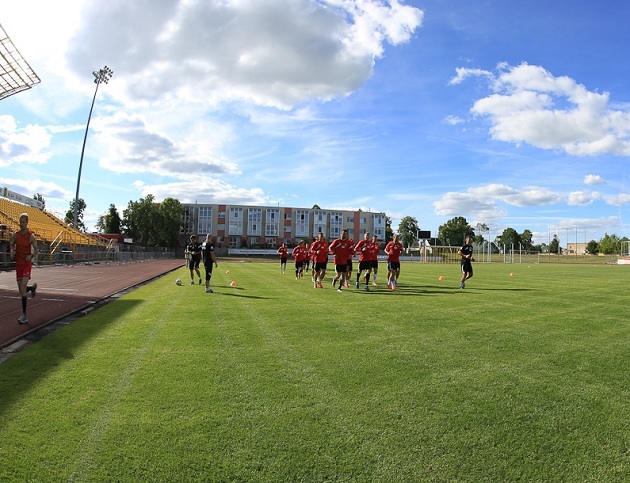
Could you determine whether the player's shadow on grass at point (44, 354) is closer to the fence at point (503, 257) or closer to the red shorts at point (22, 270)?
the red shorts at point (22, 270)

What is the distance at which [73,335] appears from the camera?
25.7 feet

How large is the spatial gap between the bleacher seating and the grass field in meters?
27.9

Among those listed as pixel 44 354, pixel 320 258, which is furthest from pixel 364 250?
pixel 44 354

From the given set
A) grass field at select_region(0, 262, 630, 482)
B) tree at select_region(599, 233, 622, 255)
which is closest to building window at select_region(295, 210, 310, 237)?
tree at select_region(599, 233, 622, 255)

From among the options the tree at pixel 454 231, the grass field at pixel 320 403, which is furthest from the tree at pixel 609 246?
the grass field at pixel 320 403

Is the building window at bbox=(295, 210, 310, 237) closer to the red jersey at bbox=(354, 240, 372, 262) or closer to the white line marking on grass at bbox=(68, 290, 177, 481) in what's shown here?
the red jersey at bbox=(354, 240, 372, 262)

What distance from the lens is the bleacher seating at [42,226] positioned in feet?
108

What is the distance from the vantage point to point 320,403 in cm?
450

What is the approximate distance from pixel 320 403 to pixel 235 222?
307 feet

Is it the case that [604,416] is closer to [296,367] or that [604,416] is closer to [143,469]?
[296,367]

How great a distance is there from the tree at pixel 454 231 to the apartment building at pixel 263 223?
5227cm

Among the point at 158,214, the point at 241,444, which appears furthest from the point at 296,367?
the point at 158,214

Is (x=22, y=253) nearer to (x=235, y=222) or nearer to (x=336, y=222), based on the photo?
(x=235, y=222)

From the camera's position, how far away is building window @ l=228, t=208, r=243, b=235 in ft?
315
